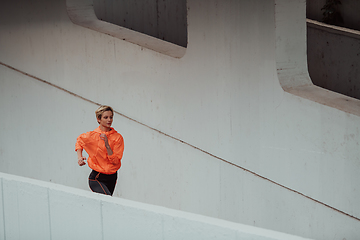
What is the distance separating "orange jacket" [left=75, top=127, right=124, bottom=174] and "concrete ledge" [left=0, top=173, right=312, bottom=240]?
4.94ft

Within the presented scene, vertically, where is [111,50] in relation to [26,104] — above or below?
above

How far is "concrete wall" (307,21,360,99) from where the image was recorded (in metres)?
8.45

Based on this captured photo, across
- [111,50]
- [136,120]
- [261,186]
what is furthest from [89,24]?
[261,186]

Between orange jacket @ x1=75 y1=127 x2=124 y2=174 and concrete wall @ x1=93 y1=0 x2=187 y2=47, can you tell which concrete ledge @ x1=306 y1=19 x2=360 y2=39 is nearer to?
concrete wall @ x1=93 y1=0 x2=187 y2=47

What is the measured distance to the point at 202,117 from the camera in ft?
20.1

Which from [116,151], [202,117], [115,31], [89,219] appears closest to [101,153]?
[116,151]

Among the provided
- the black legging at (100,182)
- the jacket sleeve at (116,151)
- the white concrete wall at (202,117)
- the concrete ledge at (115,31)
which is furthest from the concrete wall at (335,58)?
the black legging at (100,182)

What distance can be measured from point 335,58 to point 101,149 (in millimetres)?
5724

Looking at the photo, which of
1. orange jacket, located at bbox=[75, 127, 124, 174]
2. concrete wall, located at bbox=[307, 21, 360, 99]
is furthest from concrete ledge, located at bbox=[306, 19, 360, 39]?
orange jacket, located at bbox=[75, 127, 124, 174]

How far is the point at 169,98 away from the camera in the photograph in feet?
21.1

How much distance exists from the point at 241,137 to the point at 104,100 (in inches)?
99.1

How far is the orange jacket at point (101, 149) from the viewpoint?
489 cm

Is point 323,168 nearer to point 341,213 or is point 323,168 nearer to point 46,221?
point 341,213

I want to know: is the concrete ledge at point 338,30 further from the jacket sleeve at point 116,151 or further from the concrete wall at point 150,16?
the jacket sleeve at point 116,151
